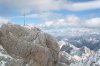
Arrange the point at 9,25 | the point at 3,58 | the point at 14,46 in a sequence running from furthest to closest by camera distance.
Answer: the point at 9,25 → the point at 14,46 → the point at 3,58

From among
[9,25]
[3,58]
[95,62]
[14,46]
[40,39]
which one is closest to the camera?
[3,58]

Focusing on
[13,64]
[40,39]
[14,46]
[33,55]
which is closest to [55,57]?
[40,39]

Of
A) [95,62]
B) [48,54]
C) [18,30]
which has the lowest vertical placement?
[95,62]

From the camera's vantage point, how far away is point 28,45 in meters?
64.4

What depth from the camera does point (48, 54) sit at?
6769 centimetres

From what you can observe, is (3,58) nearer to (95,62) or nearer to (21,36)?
(21,36)

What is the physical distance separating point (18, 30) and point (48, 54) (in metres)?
8.87

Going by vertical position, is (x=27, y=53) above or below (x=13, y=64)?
below

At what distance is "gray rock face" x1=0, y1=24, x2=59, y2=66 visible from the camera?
60.4 metres

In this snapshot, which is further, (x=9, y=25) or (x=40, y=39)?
(x=40, y=39)

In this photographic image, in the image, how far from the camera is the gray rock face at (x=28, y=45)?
198 feet

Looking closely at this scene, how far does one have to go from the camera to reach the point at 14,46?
6125 centimetres

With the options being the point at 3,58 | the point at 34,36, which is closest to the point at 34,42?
the point at 34,36

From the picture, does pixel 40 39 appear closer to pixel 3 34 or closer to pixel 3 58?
pixel 3 34
